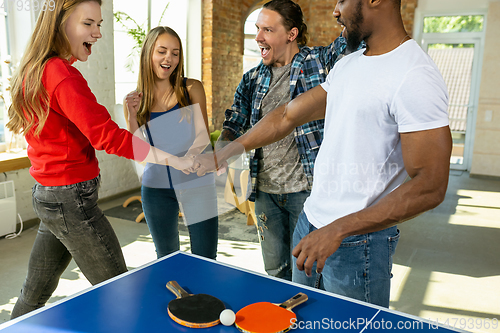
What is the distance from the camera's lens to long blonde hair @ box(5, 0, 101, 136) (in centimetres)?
139

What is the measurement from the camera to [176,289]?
3.32 feet

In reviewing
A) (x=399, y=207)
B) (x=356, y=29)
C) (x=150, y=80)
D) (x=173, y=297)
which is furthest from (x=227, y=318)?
(x=150, y=80)

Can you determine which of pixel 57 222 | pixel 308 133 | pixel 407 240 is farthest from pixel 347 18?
pixel 407 240

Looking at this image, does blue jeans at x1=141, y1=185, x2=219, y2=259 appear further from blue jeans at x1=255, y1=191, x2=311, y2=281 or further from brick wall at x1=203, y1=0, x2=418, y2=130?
brick wall at x1=203, y1=0, x2=418, y2=130

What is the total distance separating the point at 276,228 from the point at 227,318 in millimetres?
1060

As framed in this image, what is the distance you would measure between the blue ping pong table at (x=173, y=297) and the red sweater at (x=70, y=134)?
0.53 m

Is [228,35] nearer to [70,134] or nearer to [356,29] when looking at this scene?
[70,134]

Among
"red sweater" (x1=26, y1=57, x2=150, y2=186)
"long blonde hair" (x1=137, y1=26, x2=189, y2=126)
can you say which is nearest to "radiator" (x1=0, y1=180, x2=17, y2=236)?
"long blonde hair" (x1=137, y1=26, x2=189, y2=126)

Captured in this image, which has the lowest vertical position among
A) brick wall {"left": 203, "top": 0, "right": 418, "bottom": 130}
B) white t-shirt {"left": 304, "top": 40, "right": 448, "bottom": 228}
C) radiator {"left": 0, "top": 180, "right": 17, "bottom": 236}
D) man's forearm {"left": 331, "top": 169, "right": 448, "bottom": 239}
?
radiator {"left": 0, "top": 180, "right": 17, "bottom": 236}

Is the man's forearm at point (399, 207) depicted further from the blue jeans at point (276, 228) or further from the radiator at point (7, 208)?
the radiator at point (7, 208)

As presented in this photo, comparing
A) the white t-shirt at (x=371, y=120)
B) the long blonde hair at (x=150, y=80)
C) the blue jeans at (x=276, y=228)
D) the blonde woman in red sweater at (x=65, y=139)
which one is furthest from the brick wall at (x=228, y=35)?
the white t-shirt at (x=371, y=120)

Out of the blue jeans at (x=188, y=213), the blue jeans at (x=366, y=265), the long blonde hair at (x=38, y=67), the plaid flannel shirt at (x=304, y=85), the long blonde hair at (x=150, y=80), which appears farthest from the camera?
the long blonde hair at (x=150, y=80)

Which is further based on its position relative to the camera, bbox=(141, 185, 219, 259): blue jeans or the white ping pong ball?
bbox=(141, 185, 219, 259): blue jeans

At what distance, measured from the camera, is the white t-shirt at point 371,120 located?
0.94 metres
